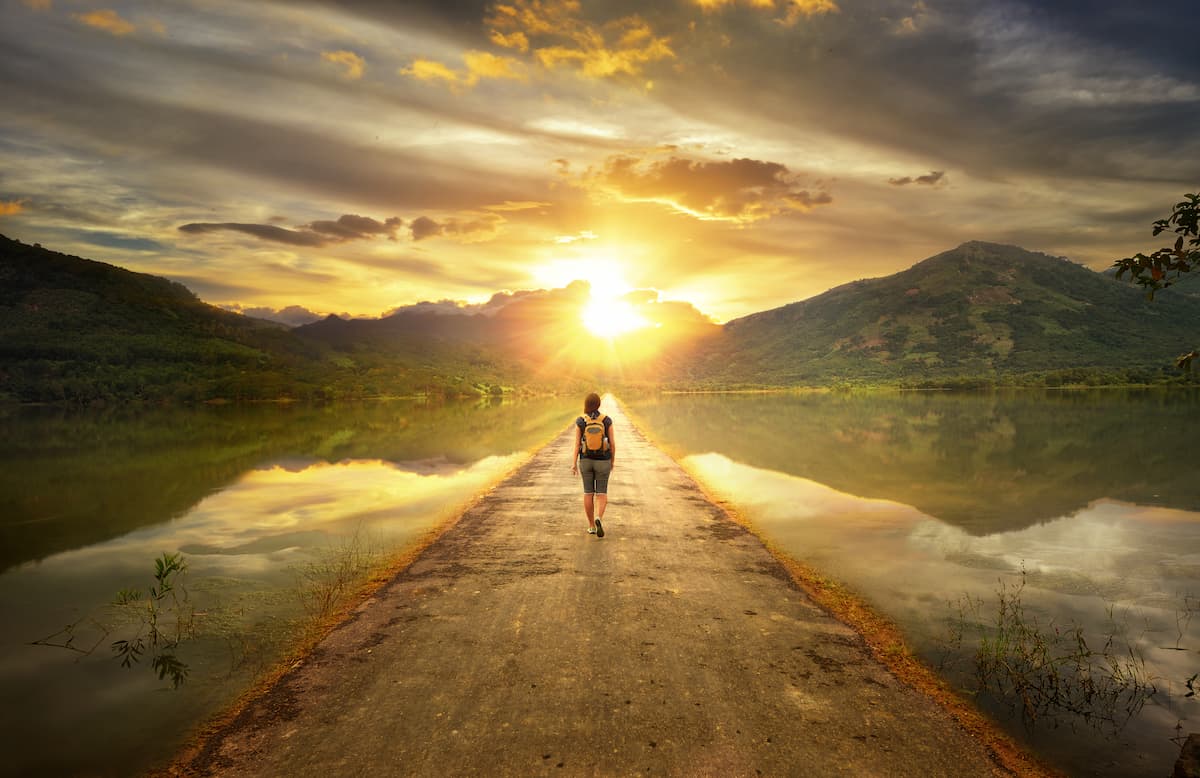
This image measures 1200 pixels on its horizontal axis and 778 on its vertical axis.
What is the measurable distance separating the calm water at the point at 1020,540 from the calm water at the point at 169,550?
31.6 feet

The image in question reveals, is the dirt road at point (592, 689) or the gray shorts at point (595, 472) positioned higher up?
the gray shorts at point (595, 472)

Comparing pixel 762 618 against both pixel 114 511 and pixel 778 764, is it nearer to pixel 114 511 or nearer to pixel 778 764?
pixel 778 764

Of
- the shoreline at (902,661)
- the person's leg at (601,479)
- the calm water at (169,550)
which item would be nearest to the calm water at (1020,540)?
the shoreline at (902,661)

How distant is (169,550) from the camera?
50.1 ft

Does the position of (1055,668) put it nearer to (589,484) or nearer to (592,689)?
(592,689)

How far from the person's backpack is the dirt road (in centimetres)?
290

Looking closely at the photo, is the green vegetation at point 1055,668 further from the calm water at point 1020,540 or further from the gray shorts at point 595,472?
the gray shorts at point 595,472

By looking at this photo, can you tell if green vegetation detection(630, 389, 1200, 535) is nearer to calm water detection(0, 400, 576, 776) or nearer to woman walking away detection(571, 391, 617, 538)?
woman walking away detection(571, 391, 617, 538)

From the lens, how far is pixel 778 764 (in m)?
5.26

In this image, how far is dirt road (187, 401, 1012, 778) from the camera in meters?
5.41

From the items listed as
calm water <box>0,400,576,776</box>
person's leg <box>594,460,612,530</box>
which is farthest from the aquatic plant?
person's leg <box>594,460,612,530</box>

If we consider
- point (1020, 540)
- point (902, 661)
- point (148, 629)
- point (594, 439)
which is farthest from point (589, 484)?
point (1020, 540)

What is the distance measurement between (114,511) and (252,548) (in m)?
9.30

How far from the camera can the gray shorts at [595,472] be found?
13.8 m
